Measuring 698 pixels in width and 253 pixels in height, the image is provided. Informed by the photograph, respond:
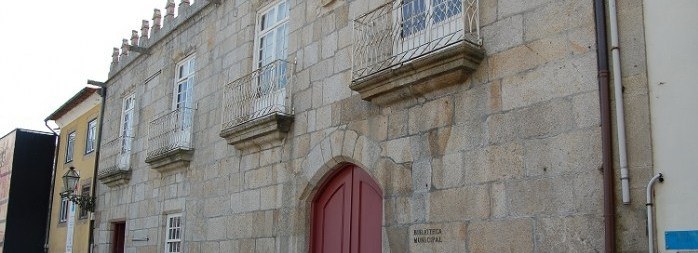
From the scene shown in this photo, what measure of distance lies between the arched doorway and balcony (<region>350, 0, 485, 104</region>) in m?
1.04

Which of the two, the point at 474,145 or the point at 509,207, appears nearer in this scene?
the point at 509,207

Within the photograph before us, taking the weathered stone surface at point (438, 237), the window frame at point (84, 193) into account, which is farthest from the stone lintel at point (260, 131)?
the window frame at point (84, 193)

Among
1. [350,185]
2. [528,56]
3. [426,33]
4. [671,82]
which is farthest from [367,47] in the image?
[671,82]

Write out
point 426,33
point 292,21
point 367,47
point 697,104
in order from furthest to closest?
point 292,21 → point 367,47 → point 426,33 → point 697,104

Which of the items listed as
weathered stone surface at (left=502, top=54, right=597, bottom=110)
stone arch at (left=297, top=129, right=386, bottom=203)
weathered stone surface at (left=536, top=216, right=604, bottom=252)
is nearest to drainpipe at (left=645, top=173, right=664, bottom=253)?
weathered stone surface at (left=536, top=216, right=604, bottom=252)

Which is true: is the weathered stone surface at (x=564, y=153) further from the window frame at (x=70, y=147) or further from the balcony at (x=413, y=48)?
the window frame at (x=70, y=147)

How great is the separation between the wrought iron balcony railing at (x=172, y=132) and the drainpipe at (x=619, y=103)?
716 centimetres

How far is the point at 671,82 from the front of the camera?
4.53 meters

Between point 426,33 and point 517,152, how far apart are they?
155cm

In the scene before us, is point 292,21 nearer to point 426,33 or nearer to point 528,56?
point 426,33

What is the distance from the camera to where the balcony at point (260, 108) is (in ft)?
27.5

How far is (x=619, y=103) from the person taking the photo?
15.6ft

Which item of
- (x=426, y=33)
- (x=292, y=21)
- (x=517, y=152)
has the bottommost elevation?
(x=517, y=152)

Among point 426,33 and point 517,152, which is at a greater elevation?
point 426,33
